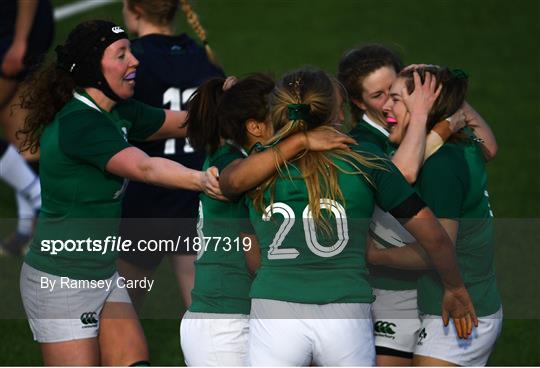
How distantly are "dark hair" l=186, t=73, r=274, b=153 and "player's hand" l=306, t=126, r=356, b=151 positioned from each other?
14.8 inches

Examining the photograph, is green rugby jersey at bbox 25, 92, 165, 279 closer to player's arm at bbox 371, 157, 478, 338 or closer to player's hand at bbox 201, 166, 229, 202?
player's hand at bbox 201, 166, 229, 202

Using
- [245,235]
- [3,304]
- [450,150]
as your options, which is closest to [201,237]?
[245,235]

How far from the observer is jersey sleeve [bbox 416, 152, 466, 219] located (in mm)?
5082

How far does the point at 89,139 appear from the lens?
17.1ft

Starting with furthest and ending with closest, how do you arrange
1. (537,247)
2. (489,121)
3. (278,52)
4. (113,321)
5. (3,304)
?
(278,52)
(489,121)
(537,247)
(3,304)
(113,321)

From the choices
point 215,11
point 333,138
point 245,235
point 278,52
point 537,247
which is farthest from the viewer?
point 215,11

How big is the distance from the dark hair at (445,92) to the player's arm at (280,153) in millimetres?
629

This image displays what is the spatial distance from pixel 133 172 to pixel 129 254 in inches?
51.7

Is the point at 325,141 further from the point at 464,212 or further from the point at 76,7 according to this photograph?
the point at 76,7

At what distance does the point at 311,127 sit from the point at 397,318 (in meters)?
1.26

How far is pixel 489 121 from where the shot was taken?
13.2m

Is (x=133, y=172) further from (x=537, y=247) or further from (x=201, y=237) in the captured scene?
(x=537, y=247)

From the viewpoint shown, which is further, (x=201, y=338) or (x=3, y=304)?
(x=3, y=304)

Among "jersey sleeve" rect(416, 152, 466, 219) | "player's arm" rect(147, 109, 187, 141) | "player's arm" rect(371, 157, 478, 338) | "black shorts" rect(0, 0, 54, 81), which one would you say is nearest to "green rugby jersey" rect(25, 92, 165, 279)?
"player's arm" rect(147, 109, 187, 141)
